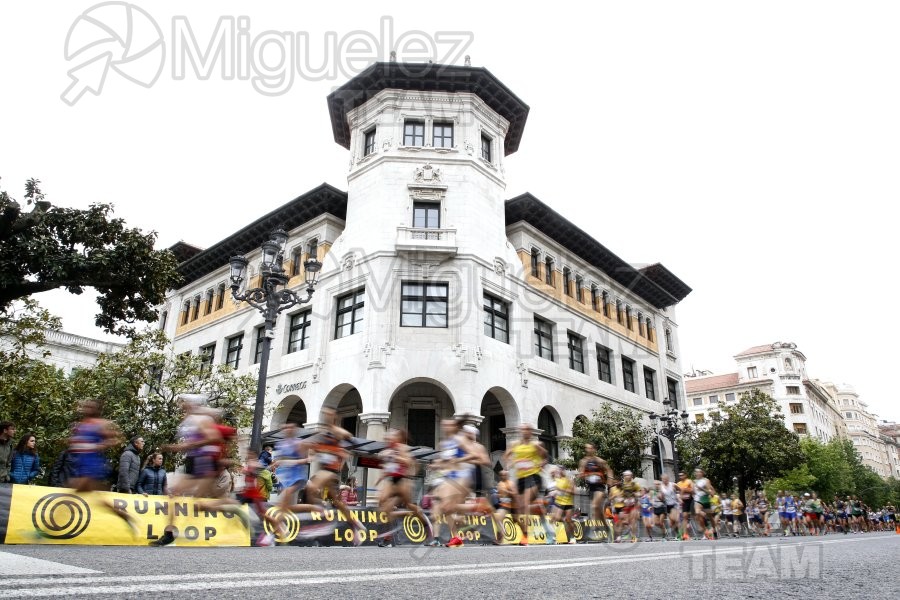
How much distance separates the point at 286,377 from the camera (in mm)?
27203

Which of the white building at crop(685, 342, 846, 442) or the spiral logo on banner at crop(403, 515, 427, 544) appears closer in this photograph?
the spiral logo on banner at crop(403, 515, 427, 544)

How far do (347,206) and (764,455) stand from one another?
82.3 feet

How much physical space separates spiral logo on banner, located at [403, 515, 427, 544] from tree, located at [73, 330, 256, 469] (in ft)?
33.9

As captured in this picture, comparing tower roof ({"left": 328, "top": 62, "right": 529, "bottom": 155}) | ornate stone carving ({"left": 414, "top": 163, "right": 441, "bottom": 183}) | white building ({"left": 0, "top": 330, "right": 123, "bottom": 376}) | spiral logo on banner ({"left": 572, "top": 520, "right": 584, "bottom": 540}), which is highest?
tower roof ({"left": 328, "top": 62, "right": 529, "bottom": 155})

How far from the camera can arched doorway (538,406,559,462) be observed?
28.1m

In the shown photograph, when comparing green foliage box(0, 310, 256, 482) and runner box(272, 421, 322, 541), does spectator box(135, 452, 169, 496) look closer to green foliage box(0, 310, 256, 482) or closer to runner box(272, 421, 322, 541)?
runner box(272, 421, 322, 541)

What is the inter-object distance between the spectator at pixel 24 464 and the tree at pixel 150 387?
30.8ft

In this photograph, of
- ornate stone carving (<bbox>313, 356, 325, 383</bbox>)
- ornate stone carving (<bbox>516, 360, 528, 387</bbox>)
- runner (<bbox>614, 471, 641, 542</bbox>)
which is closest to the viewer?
runner (<bbox>614, 471, 641, 542</bbox>)

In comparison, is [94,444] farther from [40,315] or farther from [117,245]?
[40,315]

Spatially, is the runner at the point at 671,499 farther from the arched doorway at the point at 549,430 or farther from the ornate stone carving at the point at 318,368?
the ornate stone carving at the point at 318,368

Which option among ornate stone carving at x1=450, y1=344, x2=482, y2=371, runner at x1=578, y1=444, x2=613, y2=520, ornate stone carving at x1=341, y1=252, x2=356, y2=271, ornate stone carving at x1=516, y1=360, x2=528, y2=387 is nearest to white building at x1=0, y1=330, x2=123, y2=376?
ornate stone carving at x1=341, y1=252, x2=356, y2=271

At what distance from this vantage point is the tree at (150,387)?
20.9m

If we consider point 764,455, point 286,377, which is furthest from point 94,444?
point 764,455

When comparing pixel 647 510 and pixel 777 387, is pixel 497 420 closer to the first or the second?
pixel 647 510
